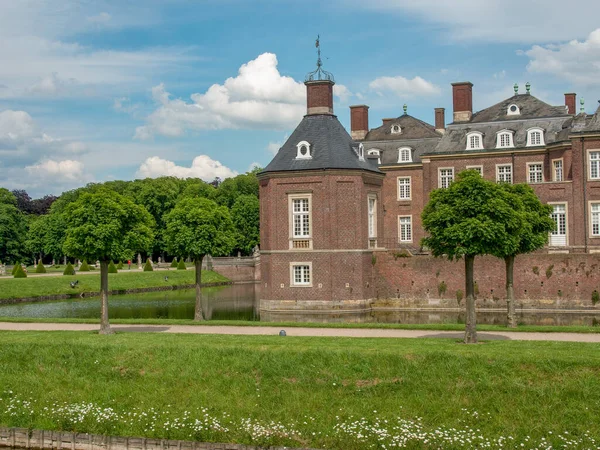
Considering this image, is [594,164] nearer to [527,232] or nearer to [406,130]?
[406,130]

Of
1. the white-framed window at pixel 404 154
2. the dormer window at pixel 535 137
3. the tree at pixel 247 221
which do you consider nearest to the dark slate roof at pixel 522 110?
the dormer window at pixel 535 137

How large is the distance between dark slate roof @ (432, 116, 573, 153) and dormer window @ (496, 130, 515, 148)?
252 millimetres

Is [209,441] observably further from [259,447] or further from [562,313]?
[562,313]

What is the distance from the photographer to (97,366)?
17344 mm

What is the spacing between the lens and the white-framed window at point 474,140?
43.4 meters

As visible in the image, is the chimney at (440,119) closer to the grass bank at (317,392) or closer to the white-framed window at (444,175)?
the white-framed window at (444,175)

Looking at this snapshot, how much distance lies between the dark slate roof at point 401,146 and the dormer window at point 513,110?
190 inches

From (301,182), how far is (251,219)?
37.7m

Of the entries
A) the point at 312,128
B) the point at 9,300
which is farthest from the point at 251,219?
the point at 312,128

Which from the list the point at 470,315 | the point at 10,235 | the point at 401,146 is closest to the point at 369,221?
the point at 401,146

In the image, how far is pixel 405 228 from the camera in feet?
154

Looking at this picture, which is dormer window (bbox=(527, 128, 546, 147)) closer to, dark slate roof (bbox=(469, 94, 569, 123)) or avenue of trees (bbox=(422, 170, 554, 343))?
dark slate roof (bbox=(469, 94, 569, 123))

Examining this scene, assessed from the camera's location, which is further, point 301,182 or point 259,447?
point 301,182

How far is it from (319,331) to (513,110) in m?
26.4
